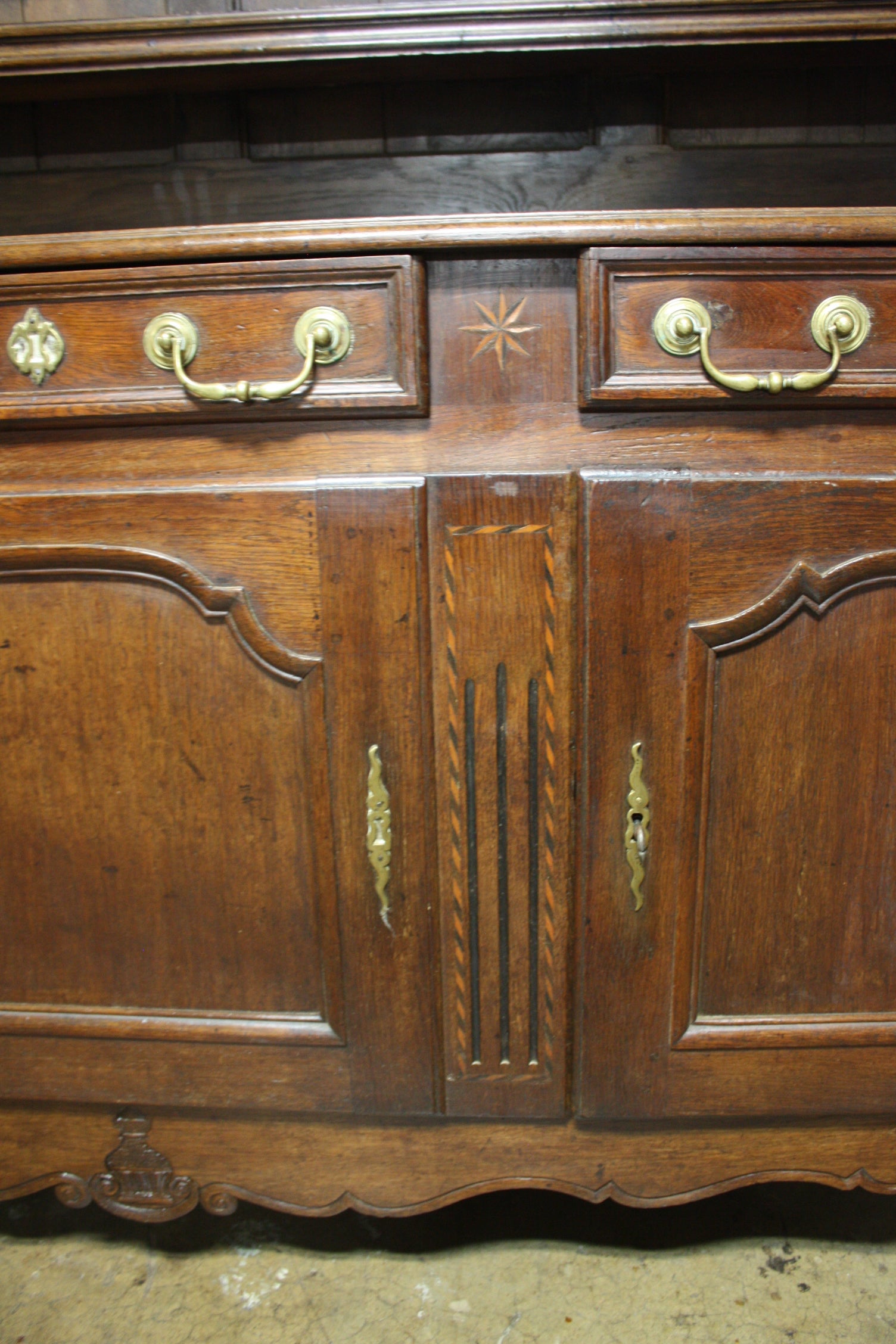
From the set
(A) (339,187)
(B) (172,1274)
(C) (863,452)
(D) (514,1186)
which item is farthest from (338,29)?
(B) (172,1274)

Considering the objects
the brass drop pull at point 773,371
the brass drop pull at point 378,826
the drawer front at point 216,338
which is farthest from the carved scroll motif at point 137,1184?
the brass drop pull at point 773,371

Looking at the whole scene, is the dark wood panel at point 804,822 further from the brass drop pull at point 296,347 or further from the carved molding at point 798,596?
A: the brass drop pull at point 296,347

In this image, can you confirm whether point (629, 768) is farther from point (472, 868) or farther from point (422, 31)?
point (422, 31)

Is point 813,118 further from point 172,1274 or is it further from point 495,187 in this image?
point 172,1274

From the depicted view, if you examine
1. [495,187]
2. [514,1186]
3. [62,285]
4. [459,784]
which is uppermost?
[495,187]

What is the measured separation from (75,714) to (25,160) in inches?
25.1

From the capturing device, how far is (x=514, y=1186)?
0.61 m

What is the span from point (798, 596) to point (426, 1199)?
1.64 ft

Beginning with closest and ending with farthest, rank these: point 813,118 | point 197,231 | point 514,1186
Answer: point 197,231, point 514,1186, point 813,118

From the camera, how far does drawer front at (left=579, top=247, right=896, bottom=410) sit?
0.49m

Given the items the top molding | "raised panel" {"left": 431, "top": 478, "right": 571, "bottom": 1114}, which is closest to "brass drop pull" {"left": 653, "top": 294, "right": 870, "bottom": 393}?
"raised panel" {"left": 431, "top": 478, "right": 571, "bottom": 1114}

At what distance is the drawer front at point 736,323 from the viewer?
488 mm

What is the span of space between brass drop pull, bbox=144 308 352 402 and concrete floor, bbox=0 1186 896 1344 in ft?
2.16

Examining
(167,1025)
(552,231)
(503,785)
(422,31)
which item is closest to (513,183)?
(422,31)
